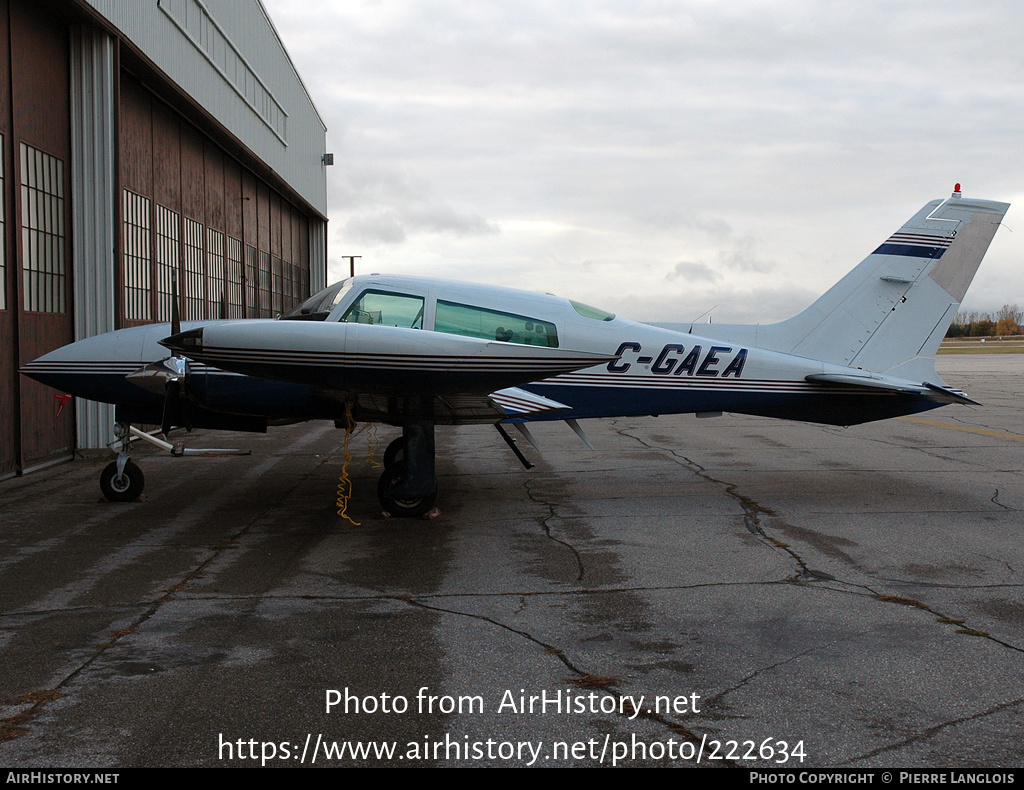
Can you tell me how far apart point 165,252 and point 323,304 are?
1110cm

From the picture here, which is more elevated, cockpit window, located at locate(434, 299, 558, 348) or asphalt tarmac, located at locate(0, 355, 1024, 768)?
cockpit window, located at locate(434, 299, 558, 348)

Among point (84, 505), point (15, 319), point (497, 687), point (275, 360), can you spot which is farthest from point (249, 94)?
point (497, 687)

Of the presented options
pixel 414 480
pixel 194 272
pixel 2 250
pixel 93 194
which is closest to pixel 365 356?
pixel 414 480

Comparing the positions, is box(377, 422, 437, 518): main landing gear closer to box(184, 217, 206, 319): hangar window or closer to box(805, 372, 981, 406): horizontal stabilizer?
box(805, 372, 981, 406): horizontal stabilizer

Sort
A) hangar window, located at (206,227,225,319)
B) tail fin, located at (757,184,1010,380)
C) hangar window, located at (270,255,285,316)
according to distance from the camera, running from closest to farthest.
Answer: tail fin, located at (757,184,1010,380), hangar window, located at (206,227,225,319), hangar window, located at (270,255,285,316)

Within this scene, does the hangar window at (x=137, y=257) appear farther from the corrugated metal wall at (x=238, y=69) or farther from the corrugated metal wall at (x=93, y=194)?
the corrugated metal wall at (x=238, y=69)

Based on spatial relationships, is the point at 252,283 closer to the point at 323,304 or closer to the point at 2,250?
the point at 2,250

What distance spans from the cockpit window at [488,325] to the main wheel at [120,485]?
11.4ft

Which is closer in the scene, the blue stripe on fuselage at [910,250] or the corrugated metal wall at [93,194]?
the blue stripe on fuselage at [910,250]

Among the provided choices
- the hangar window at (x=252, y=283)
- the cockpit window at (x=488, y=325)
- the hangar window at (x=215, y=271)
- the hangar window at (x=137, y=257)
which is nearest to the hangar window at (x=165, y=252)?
the hangar window at (x=137, y=257)

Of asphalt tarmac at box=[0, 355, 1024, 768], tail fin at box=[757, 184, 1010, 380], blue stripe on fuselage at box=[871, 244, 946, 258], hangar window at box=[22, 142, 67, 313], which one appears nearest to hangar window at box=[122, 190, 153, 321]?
hangar window at box=[22, 142, 67, 313]

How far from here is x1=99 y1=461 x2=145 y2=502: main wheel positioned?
8.73m

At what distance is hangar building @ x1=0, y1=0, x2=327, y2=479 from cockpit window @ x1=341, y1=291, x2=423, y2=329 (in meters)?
3.85

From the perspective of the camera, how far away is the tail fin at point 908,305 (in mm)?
9922
